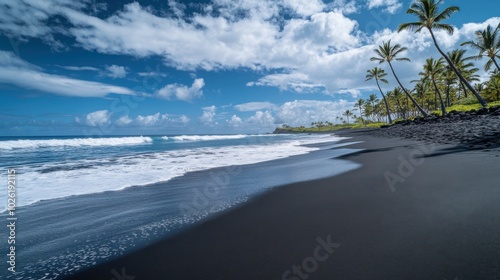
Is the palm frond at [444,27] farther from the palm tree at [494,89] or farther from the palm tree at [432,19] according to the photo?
the palm tree at [494,89]

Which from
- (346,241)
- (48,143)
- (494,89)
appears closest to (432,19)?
(494,89)

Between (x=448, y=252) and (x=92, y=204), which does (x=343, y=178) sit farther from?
(x=92, y=204)

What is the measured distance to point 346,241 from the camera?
10.5ft

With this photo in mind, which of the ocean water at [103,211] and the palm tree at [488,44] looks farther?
the palm tree at [488,44]

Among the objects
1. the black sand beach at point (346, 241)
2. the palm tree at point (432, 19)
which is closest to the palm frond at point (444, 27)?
the palm tree at point (432, 19)

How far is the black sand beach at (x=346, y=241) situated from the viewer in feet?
8.45

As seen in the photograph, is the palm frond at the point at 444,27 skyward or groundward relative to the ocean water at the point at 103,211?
skyward

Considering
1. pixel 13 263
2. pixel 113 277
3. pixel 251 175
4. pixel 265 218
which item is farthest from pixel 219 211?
pixel 251 175

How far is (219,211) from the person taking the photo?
5062 millimetres

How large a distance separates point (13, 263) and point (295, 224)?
427 cm

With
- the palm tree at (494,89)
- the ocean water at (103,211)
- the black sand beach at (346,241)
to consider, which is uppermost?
the palm tree at (494,89)

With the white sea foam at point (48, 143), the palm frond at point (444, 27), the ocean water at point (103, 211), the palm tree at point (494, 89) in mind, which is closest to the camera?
the ocean water at point (103, 211)

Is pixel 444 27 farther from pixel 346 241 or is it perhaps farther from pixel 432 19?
pixel 346 241

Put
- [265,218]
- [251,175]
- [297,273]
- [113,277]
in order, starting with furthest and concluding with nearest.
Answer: [251,175], [265,218], [113,277], [297,273]
